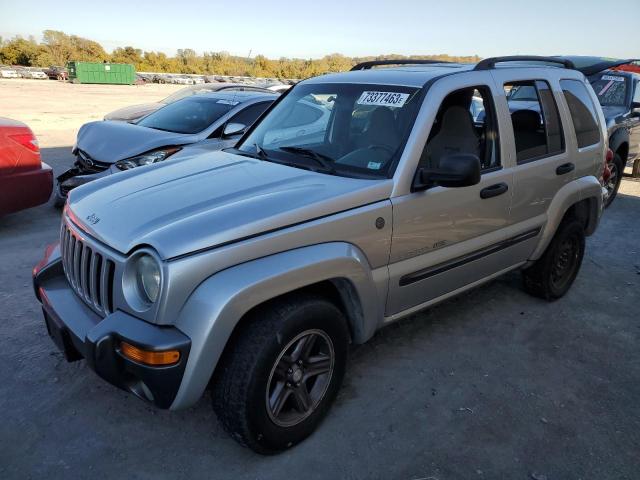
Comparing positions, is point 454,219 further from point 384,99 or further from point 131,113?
point 131,113

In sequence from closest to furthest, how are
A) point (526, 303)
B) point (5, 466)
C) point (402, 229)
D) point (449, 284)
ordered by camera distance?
point (5, 466) → point (402, 229) → point (449, 284) → point (526, 303)

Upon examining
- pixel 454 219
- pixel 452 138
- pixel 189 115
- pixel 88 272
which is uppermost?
pixel 452 138

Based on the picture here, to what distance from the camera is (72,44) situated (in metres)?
68.6

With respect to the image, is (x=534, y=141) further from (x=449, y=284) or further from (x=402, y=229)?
(x=402, y=229)

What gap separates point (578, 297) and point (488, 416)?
2.24 m

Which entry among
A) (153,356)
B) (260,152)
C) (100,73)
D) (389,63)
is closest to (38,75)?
(100,73)

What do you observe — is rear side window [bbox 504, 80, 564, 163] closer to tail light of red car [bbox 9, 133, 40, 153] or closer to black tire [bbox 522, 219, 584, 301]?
black tire [bbox 522, 219, 584, 301]

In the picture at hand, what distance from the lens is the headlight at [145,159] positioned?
5.86 meters

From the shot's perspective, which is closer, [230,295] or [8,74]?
[230,295]

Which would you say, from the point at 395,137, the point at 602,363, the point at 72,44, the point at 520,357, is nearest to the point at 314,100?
the point at 395,137

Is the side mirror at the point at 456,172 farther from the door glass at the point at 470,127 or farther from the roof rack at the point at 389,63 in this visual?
the roof rack at the point at 389,63

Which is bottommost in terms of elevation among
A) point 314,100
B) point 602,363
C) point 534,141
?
point 602,363

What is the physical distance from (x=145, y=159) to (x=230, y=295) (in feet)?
13.8

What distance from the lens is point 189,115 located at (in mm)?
6871
